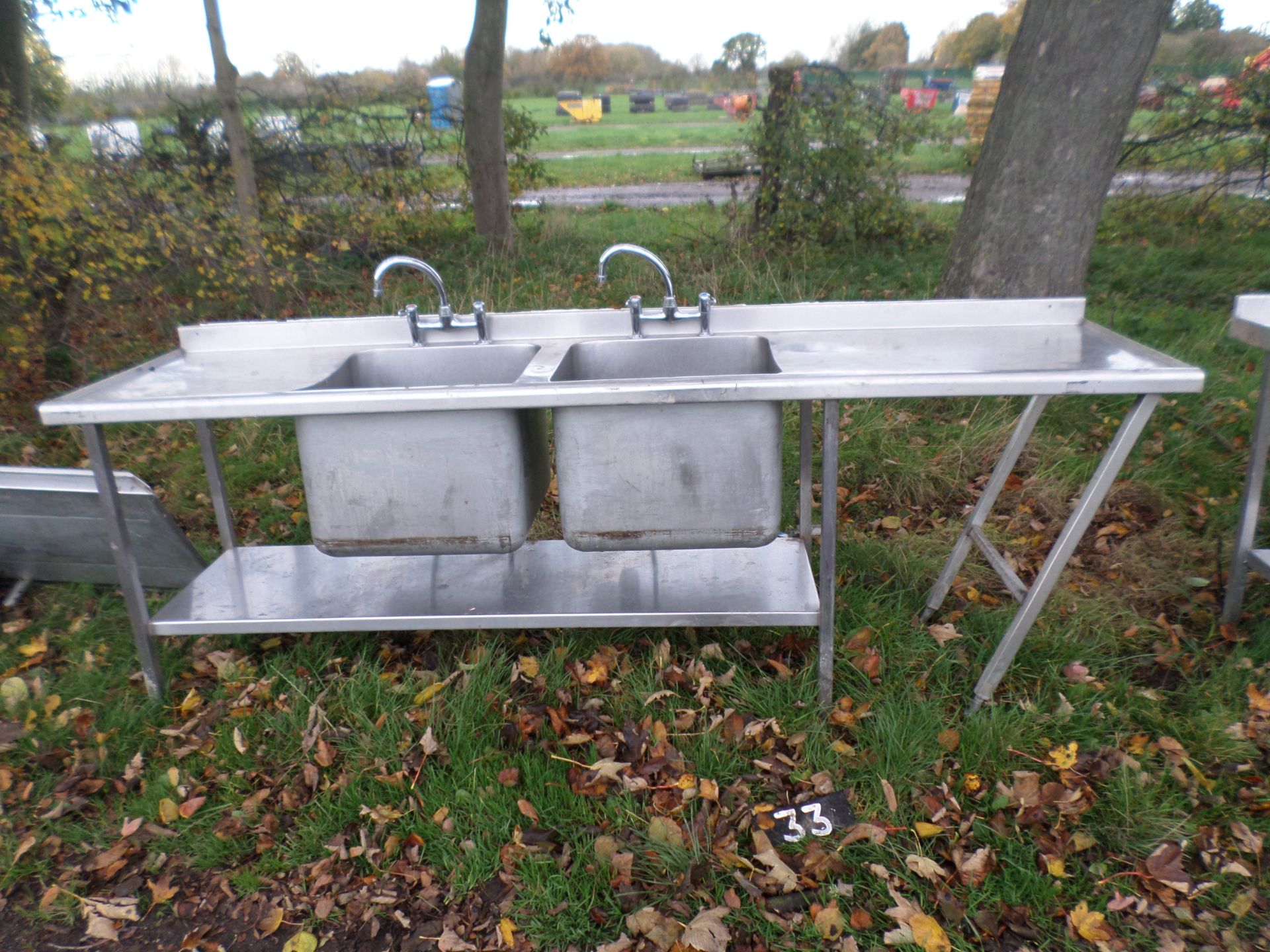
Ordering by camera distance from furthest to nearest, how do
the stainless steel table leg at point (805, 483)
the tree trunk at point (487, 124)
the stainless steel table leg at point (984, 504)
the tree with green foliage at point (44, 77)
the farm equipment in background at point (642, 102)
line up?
the farm equipment in background at point (642, 102), the tree trunk at point (487, 124), the tree with green foliage at point (44, 77), the stainless steel table leg at point (805, 483), the stainless steel table leg at point (984, 504)

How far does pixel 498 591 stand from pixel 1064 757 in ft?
5.68

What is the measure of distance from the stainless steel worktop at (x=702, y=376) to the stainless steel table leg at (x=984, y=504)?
300 millimetres

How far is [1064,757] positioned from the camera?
2.31m

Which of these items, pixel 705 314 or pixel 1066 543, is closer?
pixel 1066 543

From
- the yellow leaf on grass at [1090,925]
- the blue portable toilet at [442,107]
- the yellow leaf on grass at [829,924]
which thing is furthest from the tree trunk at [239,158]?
the yellow leaf on grass at [1090,925]

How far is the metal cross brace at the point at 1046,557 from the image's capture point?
2.11 meters

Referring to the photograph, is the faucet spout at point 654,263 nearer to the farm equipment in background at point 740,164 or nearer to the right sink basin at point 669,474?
the right sink basin at point 669,474

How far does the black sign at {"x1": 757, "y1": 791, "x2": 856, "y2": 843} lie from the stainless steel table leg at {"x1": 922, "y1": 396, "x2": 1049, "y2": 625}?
0.96m

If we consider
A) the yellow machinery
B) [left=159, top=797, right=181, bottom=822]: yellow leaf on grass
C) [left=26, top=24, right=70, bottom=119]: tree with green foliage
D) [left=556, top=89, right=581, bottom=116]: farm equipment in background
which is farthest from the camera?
[left=556, top=89, right=581, bottom=116]: farm equipment in background

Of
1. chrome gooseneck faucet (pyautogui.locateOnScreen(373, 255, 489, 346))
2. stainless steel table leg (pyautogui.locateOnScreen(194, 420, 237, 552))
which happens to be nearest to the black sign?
chrome gooseneck faucet (pyautogui.locateOnScreen(373, 255, 489, 346))

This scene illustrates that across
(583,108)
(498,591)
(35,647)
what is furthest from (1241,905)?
(583,108)

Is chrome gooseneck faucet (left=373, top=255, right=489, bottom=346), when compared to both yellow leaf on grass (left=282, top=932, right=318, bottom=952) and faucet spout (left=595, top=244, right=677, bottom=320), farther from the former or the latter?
yellow leaf on grass (left=282, top=932, right=318, bottom=952)

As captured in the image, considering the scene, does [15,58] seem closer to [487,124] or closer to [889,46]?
[487,124]

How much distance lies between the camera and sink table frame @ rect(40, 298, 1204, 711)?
204 cm
